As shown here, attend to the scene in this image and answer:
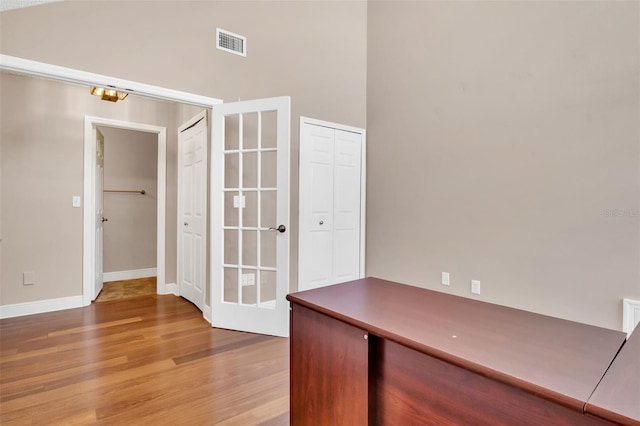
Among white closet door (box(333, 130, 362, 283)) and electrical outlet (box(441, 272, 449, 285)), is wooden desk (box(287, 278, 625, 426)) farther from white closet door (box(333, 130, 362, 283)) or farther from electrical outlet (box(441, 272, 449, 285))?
white closet door (box(333, 130, 362, 283))

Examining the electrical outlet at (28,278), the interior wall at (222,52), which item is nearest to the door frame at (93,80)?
the interior wall at (222,52)

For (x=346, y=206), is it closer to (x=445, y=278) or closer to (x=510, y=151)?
(x=445, y=278)

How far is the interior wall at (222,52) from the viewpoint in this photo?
7.57 feet

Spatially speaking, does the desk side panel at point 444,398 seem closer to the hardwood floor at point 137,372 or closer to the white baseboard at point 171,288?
the hardwood floor at point 137,372

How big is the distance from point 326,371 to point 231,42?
2991 mm

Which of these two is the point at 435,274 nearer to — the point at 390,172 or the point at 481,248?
the point at 481,248

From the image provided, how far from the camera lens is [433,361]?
975 millimetres

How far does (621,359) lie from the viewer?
83 centimetres


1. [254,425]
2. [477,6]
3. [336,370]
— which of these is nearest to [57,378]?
[254,425]

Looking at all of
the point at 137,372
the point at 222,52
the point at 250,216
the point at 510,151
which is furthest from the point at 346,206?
the point at 137,372

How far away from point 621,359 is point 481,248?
8.13ft

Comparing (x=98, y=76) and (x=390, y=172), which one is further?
(x=390, y=172)

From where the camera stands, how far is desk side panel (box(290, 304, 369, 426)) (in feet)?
3.67

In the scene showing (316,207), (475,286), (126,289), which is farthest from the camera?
(126,289)
